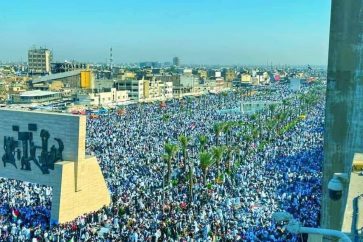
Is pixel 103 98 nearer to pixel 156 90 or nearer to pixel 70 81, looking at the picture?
pixel 156 90

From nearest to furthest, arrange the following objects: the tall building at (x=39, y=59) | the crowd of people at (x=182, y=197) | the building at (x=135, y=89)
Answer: the crowd of people at (x=182, y=197), the building at (x=135, y=89), the tall building at (x=39, y=59)

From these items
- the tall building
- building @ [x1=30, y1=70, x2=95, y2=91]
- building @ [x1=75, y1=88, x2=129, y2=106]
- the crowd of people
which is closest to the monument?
the crowd of people

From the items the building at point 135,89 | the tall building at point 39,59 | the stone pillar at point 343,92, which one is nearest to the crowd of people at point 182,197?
the stone pillar at point 343,92

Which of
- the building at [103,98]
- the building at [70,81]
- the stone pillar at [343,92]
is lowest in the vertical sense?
the building at [103,98]

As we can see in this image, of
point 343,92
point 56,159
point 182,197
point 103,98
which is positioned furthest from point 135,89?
point 343,92

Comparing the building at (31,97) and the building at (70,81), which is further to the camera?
the building at (70,81)

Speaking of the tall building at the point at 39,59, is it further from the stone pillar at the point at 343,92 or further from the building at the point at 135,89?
the stone pillar at the point at 343,92
